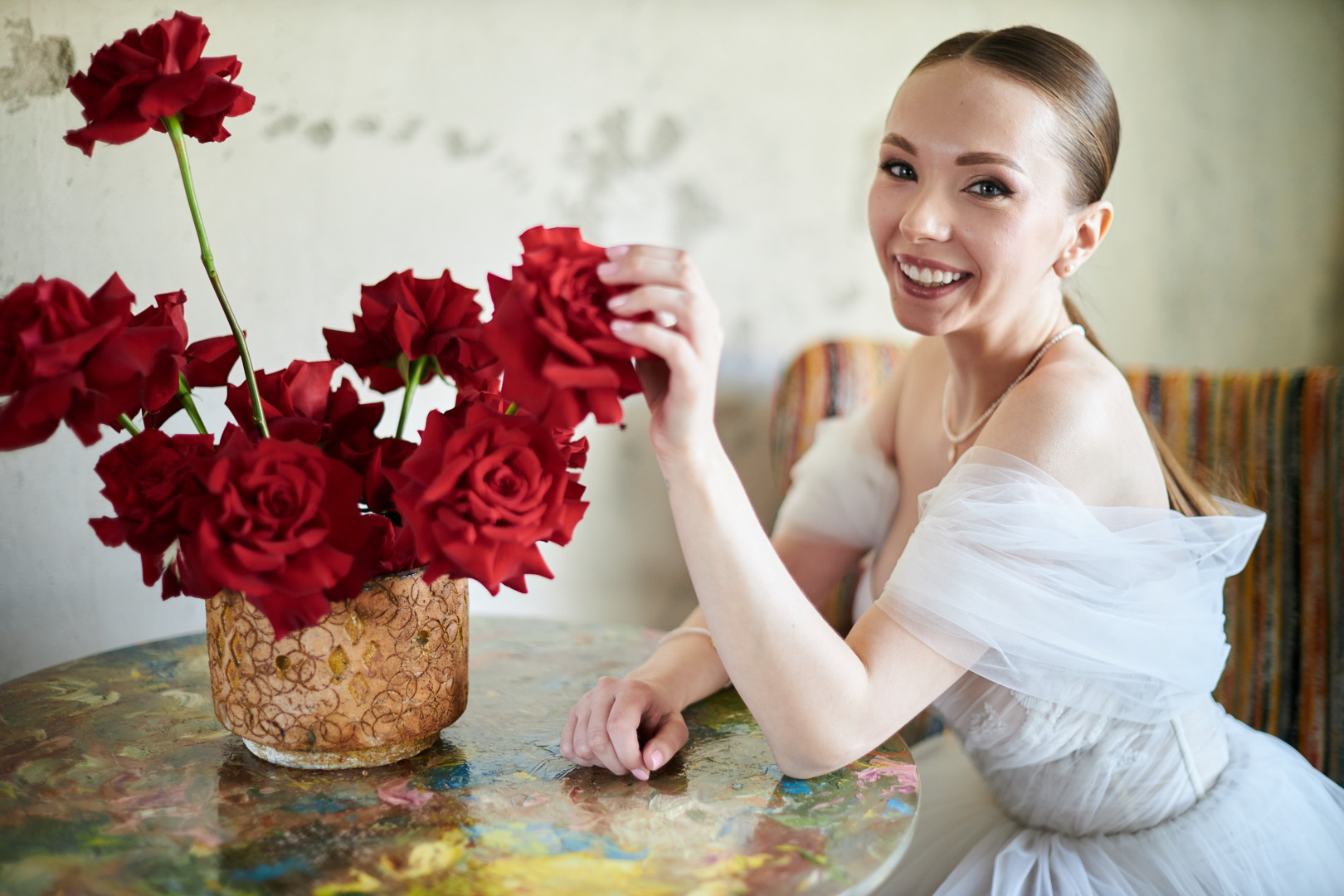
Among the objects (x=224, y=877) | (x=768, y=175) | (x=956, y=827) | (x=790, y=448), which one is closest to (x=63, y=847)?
(x=224, y=877)

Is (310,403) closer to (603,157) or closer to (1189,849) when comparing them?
(603,157)

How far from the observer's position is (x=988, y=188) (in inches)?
39.9

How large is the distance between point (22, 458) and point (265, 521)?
0.70m

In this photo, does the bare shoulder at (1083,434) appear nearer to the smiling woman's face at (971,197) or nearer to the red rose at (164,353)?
the smiling woman's face at (971,197)

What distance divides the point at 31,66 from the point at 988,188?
41.8 inches

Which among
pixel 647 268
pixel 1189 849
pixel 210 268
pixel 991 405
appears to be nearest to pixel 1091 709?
pixel 1189 849

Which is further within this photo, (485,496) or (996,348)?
(996,348)

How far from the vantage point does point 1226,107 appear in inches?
70.1

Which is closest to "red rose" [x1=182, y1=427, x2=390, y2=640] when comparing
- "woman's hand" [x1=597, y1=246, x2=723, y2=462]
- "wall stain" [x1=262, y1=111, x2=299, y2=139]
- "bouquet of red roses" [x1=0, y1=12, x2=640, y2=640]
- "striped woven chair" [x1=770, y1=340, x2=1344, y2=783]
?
"bouquet of red roses" [x1=0, y1=12, x2=640, y2=640]

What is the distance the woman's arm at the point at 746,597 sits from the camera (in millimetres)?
644

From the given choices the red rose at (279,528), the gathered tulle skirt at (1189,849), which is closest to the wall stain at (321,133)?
the red rose at (279,528)

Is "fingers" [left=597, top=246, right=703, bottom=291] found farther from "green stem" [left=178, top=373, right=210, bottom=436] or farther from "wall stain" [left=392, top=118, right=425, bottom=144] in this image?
"wall stain" [left=392, top=118, right=425, bottom=144]

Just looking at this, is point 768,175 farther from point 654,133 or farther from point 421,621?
point 421,621

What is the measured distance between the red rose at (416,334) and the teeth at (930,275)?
0.51 m
